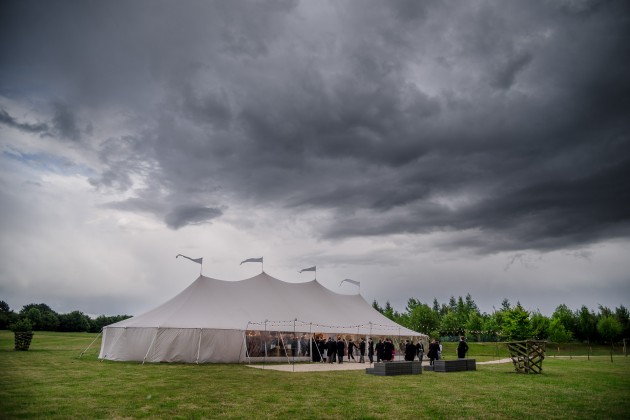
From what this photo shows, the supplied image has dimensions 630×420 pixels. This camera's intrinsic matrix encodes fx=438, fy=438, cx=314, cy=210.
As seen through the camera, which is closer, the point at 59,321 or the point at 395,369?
the point at 395,369

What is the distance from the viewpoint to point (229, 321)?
21.9m

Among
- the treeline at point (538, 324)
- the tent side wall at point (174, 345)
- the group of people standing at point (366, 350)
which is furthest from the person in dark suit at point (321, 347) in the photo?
the treeline at point (538, 324)

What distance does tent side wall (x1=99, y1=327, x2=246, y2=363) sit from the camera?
20.0 m

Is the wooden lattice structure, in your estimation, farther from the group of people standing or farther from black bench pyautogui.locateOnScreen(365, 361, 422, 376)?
black bench pyautogui.locateOnScreen(365, 361, 422, 376)

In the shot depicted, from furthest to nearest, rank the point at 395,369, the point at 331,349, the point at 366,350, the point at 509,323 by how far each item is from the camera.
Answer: the point at 509,323 → the point at 366,350 → the point at 331,349 → the point at 395,369

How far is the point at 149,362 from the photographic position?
1980 centimetres

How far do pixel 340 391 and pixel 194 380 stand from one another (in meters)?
4.68

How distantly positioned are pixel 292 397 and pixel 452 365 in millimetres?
10110

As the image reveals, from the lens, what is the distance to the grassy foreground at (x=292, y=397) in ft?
25.8

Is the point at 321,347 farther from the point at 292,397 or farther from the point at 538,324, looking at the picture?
the point at 538,324

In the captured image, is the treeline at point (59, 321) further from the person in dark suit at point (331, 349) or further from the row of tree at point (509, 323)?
the person in dark suit at point (331, 349)

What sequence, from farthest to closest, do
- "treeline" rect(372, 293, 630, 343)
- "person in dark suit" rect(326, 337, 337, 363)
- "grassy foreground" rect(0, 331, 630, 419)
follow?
1. "treeline" rect(372, 293, 630, 343)
2. "person in dark suit" rect(326, 337, 337, 363)
3. "grassy foreground" rect(0, 331, 630, 419)

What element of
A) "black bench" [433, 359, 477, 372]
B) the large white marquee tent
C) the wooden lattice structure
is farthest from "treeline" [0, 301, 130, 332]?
the wooden lattice structure

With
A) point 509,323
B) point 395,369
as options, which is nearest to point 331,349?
point 395,369
